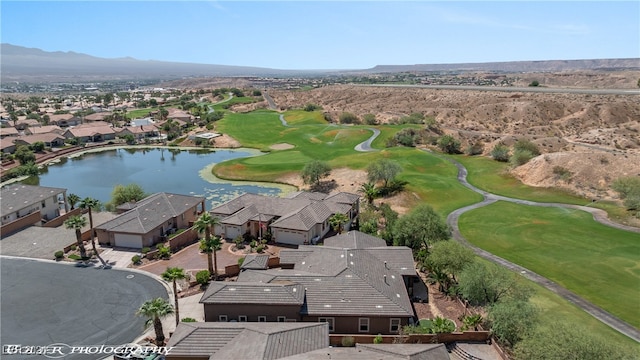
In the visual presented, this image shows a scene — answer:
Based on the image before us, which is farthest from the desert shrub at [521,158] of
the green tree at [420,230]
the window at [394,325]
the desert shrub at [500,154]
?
the window at [394,325]

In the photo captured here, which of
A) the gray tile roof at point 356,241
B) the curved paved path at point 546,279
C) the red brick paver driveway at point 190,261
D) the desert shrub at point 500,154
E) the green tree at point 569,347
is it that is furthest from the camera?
the desert shrub at point 500,154

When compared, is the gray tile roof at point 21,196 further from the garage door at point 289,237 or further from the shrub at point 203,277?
the garage door at point 289,237

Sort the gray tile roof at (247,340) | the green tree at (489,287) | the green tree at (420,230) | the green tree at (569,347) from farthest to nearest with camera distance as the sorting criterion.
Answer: the green tree at (420,230), the green tree at (489,287), the gray tile roof at (247,340), the green tree at (569,347)

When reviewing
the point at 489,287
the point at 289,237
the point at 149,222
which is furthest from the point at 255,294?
the point at 149,222

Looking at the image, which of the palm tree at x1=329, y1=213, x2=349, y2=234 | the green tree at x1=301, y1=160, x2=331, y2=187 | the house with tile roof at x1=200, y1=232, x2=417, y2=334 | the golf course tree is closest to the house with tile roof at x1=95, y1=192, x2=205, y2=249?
the golf course tree

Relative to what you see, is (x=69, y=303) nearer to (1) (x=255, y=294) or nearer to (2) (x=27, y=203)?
(1) (x=255, y=294)

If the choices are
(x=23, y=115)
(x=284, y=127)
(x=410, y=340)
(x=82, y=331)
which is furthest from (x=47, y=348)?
(x=23, y=115)
